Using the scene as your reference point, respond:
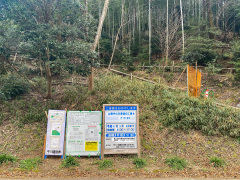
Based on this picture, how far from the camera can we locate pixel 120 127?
5.81 m

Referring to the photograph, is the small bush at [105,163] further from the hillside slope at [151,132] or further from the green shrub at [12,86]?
the green shrub at [12,86]

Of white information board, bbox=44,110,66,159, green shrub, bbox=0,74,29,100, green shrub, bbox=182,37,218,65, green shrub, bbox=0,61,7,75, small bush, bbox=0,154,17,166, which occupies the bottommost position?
small bush, bbox=0,154,17,166

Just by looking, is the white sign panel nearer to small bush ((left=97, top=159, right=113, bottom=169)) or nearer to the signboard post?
the signboard post

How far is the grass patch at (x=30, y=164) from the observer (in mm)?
5160

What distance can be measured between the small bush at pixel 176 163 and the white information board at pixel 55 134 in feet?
10.0

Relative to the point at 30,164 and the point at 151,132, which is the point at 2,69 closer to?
the point at 30,164

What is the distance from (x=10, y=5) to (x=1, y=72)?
3.02 metres

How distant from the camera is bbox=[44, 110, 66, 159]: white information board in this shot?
18.6 feet

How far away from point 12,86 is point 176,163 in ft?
27.6

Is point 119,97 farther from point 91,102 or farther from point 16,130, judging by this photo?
point 16,130

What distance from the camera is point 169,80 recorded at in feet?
50.9

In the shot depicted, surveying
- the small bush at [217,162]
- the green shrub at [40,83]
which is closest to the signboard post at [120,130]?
the small bush at [217,162]

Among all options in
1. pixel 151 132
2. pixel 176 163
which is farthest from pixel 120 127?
pixel 151 132

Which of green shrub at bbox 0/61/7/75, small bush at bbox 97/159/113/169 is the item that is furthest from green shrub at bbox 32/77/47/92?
small bush at bbox 97/159/113/169
